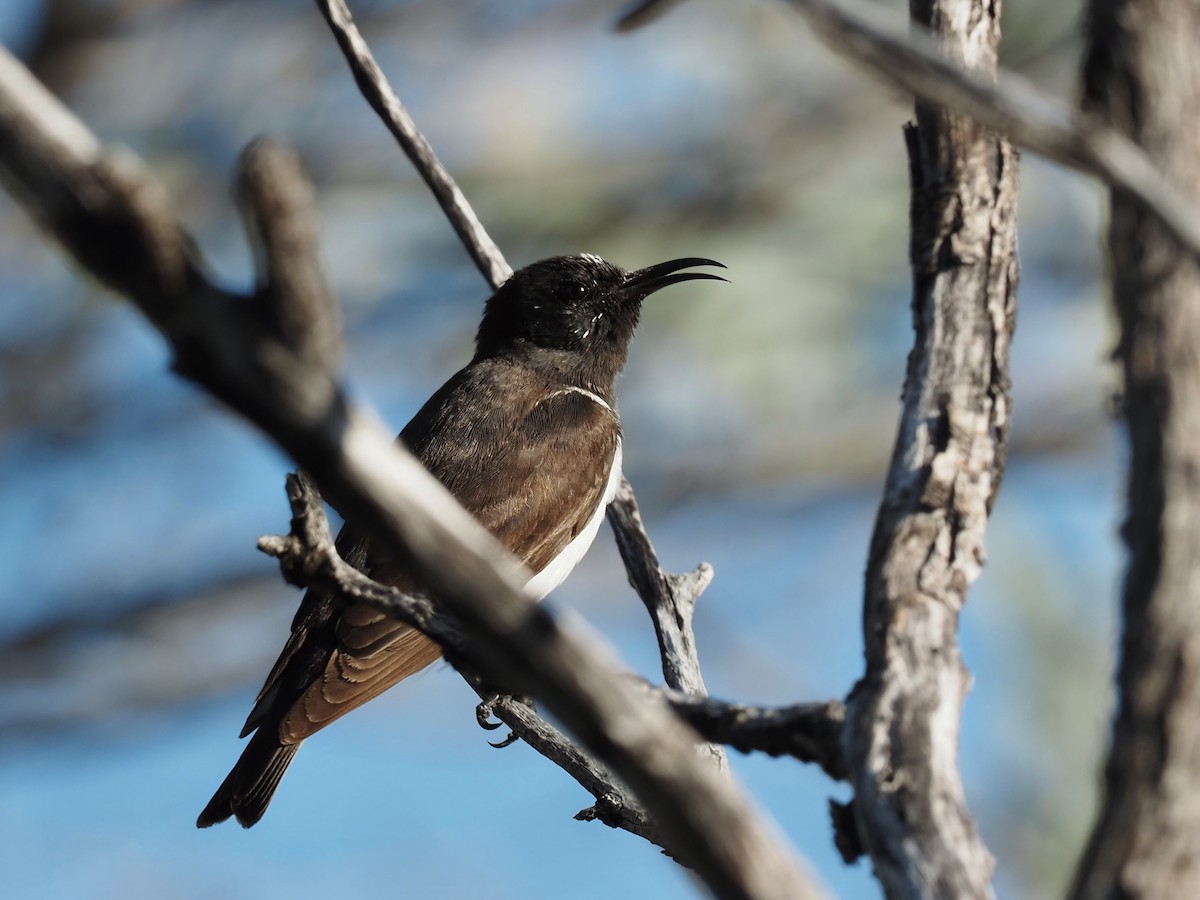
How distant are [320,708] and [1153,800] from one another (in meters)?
3.68

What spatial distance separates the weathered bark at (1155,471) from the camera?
1.65 metres

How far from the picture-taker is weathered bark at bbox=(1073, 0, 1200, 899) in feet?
5.41

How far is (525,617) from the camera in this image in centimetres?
150

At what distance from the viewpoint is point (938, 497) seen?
220 centimetres

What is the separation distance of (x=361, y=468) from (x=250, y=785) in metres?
3.83

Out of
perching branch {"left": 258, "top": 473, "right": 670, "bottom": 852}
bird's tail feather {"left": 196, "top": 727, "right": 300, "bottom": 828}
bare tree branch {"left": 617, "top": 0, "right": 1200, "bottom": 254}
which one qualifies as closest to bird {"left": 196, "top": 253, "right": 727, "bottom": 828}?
bird's tail feather {"left": 196, "top": 727, "right": 300, "bottom": 828}

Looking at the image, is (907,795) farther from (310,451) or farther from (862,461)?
(862,461)

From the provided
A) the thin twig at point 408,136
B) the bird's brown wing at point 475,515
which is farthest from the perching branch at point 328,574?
the bird's brown wing at point 475,515

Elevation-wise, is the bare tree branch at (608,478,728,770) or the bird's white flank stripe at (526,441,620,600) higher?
the bird's white flank stripe at (526,441,620,600)

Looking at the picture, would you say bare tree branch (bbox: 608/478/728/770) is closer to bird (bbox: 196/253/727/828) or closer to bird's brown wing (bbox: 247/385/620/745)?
bird (bbox: 196/253/727/828)

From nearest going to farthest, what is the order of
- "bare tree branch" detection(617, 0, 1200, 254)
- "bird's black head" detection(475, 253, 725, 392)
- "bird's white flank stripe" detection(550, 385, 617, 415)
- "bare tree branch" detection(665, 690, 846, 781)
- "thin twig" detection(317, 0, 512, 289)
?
"bare tree branch" detection(617, 0, 1200, 254)
"bare tree branch" detection(665, 690, 846, 781)
"thin twig" detection(317, 0, 512, 289)
"bird's white flank stripe" detection(550, 385, 617, 415)
"bird's black head" detection(475, 253, 725, 392)

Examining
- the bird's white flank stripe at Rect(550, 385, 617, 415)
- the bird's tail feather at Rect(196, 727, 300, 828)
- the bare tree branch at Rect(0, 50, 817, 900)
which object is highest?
the bird's white flank stripe at Rect(550, 385, 617, 415)

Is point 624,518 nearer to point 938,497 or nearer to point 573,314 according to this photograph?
point 573,314

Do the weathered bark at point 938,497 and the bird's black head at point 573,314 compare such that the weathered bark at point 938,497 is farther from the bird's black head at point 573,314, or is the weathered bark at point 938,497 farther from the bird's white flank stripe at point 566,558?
the bird's black head at point 573,314
